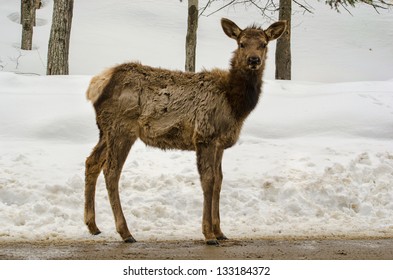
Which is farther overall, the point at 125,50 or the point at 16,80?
the point at 125,50

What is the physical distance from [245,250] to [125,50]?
20752mm

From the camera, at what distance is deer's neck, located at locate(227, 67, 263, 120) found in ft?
29.7

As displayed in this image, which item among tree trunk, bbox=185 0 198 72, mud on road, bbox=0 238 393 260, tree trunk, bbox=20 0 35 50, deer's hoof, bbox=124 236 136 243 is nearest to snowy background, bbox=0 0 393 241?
deer's hoof, bbox=124 236 136 243

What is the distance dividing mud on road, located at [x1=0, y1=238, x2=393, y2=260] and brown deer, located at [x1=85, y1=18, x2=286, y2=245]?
62cm

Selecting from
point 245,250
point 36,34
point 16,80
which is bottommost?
point 245,250

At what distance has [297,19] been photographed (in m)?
36.6

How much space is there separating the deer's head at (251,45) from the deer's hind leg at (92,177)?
6.50 feet

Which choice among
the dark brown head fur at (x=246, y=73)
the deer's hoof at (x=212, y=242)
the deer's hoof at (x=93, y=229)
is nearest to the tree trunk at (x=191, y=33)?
the dark brown head fur at (x=246, y=73)

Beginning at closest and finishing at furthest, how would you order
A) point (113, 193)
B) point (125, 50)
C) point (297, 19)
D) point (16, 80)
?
1. point (113, 193)
2. point (16, 80)
3. point (125, 50)
4. point (297, 19)

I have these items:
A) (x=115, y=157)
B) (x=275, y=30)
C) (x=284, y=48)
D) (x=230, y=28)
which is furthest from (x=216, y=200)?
(x=284, y=48)
